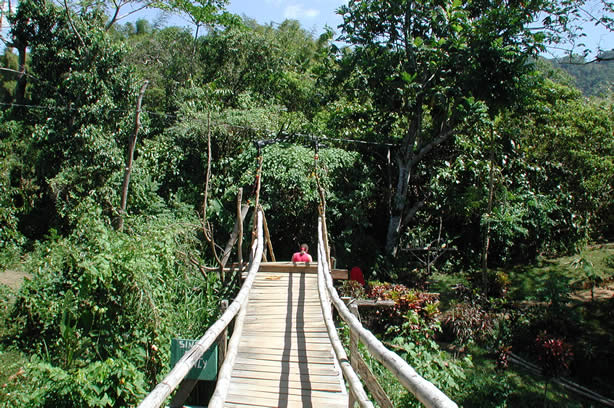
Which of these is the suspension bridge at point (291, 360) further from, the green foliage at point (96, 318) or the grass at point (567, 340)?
the grass at point (567, 340)

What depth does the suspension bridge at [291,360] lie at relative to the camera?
2.95 metres

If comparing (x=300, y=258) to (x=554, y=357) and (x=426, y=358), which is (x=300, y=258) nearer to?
(x=426, y=358)

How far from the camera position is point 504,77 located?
941 cm

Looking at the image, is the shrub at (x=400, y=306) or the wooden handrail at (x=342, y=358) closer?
the wooden handrail at (x=342, y=358)

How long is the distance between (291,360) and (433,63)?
7.18 meters

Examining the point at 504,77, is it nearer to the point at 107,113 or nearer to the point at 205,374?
the point at 205,374

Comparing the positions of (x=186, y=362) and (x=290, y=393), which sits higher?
(x=186, y=362)

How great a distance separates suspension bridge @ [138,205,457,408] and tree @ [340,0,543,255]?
5128 millimetres

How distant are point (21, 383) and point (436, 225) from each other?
10.1 metres

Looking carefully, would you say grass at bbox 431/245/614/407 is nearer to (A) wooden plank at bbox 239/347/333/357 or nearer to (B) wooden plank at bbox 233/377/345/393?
(A) wooden plank at bbox 239/347/333/357

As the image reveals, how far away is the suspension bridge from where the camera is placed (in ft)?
9.68

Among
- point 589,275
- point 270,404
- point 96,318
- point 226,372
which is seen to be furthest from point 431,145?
point 270,404

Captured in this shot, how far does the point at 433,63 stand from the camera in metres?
9.44

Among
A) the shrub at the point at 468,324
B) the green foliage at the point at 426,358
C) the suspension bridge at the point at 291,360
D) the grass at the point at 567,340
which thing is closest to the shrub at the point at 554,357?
the grass at the point at 567,340
